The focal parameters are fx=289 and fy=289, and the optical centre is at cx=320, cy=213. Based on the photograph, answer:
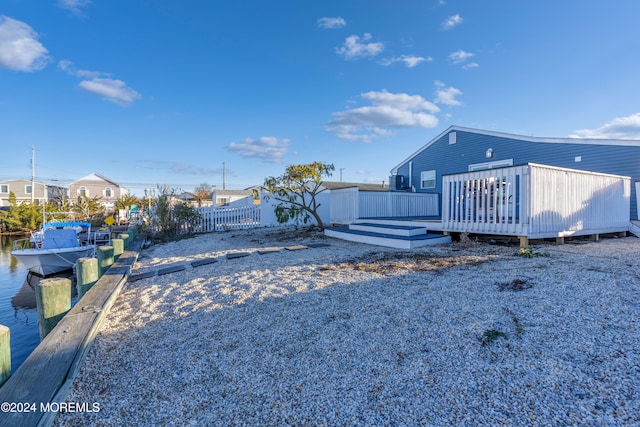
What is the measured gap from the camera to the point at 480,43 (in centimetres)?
1069

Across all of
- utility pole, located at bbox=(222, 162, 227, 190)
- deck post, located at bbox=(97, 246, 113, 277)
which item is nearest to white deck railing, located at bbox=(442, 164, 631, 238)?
deck post, located at bbox=(97, 246, 113, 277)

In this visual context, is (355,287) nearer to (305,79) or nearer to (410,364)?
(410,364)

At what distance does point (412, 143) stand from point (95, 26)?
14.4 m

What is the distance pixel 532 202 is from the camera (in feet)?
20.5

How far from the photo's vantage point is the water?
14.2 ft

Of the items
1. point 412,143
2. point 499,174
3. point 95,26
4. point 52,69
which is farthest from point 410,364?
point 52,69

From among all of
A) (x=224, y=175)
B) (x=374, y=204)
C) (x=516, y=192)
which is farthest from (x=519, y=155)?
(x=224, y=175)

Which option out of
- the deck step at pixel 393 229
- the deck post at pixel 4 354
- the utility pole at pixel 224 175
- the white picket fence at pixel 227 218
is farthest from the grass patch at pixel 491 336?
the utility pole at pixel 224 175

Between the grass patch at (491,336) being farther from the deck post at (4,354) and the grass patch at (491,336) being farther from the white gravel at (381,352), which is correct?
the deck post at (4,354)

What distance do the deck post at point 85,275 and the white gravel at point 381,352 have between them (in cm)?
80

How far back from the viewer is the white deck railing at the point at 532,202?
6.32 meters

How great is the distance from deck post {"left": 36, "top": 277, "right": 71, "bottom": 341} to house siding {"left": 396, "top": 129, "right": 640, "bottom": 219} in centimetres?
1350

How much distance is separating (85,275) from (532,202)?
345 inches

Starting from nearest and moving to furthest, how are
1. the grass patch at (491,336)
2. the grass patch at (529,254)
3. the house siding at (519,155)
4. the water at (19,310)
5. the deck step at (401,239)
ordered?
the grass patch at (491,336) < the water at (19,310) < the grass patch at (529,254) < the deck step at (401,239) < the house siding at (519,155)
